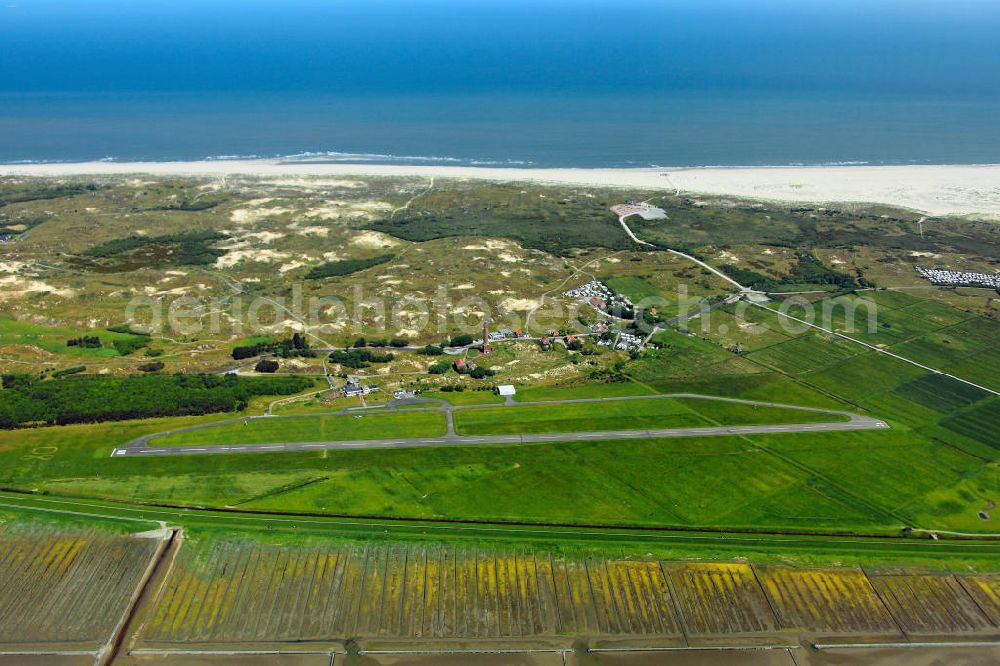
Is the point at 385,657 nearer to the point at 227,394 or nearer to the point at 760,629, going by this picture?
the point at 760,629

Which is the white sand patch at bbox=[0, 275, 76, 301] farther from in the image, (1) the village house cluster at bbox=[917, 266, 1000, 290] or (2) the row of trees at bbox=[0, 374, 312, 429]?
(1) the village house cluster at bbox=[917, 266, 1000, 290]

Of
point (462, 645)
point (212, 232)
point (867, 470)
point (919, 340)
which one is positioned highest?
point (212, 232)

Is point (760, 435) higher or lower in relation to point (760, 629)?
higher

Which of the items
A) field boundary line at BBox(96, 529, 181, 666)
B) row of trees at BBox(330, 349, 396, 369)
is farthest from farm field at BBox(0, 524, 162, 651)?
row of trees at BBox(330, 349, 396, 369)

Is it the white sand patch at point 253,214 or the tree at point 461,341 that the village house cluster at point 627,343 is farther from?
the white sand patch at point 253,214

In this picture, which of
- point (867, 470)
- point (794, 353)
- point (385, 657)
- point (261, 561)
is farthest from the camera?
point (794, 353)

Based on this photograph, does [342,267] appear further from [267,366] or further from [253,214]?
[253,214]

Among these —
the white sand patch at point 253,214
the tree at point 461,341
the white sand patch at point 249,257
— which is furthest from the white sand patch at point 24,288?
the tree at point 461,341

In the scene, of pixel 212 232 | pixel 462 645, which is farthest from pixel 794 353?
pixel 212 232
